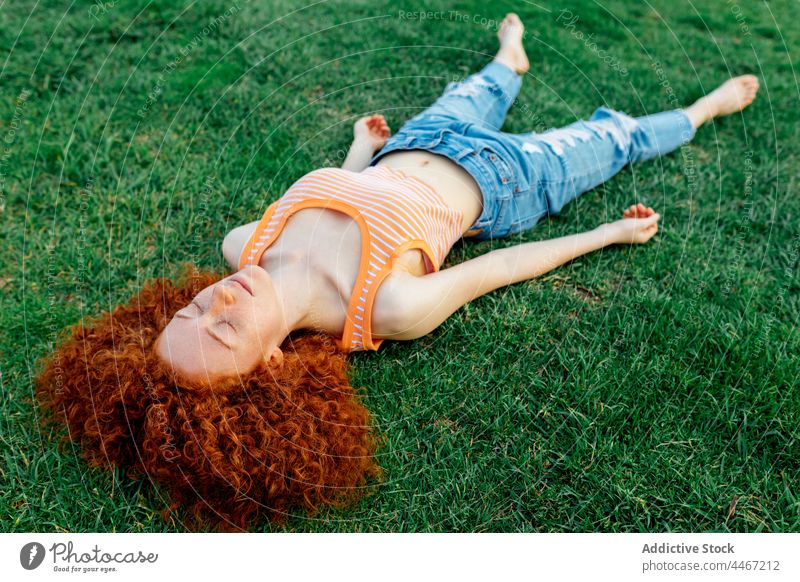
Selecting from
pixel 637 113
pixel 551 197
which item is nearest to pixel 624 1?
pixel 637 113

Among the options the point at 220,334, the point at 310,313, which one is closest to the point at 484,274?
the point at 310,313

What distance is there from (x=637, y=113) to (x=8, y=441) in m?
3.34

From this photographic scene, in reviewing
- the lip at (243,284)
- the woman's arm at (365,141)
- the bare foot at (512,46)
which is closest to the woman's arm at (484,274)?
the lip at (243,284)

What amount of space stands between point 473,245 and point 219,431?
140 centimetres

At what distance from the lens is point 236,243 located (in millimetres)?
2479

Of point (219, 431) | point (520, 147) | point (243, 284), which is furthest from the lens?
point (520, 147)

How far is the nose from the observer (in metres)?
1.97

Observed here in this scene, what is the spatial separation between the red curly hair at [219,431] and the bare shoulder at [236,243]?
0.47 meters

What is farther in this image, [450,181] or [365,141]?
[365,141]

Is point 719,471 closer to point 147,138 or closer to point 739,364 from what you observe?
point 739,364

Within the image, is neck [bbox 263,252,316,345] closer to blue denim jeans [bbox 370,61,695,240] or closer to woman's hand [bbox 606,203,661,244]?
blue denim jeans [bbox 370,61,695,240]

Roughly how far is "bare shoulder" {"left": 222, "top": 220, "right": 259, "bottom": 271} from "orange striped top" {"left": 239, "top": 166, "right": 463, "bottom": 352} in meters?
→ 0.06

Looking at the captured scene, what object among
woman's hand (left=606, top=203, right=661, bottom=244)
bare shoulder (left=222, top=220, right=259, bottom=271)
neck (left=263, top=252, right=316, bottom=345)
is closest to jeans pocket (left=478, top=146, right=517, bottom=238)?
woman's hand (left=606, top=203, right=661, bottom=244)

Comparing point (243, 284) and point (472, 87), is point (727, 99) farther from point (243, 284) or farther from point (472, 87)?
point (243, 284)
